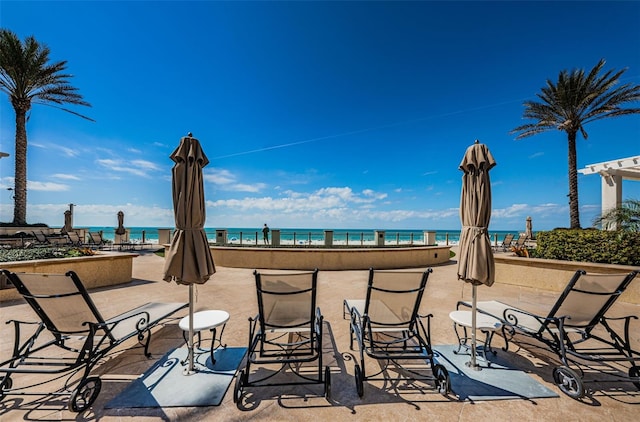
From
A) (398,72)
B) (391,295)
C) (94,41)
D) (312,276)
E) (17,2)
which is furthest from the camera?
(398,72)

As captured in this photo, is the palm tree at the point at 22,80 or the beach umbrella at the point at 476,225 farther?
the palm tree at the point at 22,80

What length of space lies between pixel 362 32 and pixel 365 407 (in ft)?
44.4

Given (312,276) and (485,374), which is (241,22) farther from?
(485,374)

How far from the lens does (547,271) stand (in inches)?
279

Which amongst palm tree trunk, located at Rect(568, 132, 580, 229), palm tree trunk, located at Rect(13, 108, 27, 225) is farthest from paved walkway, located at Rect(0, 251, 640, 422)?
palm tree trunk, located at Rect(13, 108, 27, 225)

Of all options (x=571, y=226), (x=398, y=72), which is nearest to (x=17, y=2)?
(x=398, y=72)

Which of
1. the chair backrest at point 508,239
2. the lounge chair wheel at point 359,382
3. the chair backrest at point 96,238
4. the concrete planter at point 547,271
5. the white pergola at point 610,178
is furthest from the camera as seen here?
the chair backrest at point 508,239

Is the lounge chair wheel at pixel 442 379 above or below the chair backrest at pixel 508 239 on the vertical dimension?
below

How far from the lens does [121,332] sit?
9.68 feet

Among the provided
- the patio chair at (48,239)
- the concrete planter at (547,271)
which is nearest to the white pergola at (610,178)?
the concrete planter at (547,271)

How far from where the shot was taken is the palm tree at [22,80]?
44.0 ft

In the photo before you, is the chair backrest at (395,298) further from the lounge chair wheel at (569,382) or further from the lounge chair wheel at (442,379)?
the lounge chair wheel at (569,382)

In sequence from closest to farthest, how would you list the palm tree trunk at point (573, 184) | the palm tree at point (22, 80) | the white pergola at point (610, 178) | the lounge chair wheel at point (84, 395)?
the lounge chair wheel at point (84, 395) < the white pergola at point (610, 178) < the palm tree trunk at point (573, 184) < the palm tree at point (22, 80)

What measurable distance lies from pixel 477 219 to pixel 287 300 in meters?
2.57
